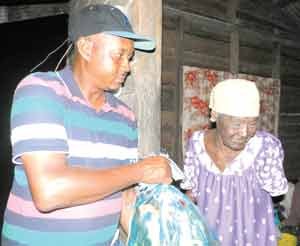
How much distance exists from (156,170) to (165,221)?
0.24 metres

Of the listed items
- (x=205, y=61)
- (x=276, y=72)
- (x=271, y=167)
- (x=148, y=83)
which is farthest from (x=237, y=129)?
(x=276, y=72)

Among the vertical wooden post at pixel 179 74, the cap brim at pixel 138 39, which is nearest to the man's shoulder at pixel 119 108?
the cap brim at pixel 138 39

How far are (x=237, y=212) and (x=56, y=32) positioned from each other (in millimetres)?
2726

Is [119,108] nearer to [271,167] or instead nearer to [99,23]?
[99,23]

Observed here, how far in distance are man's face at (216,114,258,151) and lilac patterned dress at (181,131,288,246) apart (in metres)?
0.21

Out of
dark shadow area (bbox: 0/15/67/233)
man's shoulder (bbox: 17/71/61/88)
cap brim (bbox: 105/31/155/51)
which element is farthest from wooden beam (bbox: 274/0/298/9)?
man's shoulder (bbox: 17/71/61/88)

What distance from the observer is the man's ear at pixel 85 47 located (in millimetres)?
1808

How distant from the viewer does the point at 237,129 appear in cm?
259

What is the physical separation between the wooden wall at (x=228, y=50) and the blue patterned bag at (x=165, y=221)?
8.94 ft

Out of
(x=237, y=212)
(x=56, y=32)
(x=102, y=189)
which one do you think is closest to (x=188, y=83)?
(x=56, y=32)

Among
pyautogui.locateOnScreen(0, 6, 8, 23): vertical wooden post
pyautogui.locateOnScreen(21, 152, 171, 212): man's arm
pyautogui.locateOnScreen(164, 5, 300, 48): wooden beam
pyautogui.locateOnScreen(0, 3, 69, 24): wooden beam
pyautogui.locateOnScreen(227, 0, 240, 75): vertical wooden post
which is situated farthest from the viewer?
pyautogui.locateOnScreen(0, 6, 8, 23): vertical wooden post

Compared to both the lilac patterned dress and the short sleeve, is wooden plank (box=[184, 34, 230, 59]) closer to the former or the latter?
the lilac patterned dress

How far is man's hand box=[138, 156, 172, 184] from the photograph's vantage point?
6.04 ft

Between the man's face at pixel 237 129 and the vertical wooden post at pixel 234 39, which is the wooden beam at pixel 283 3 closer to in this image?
the vertical wooden post at pixel 234 39
